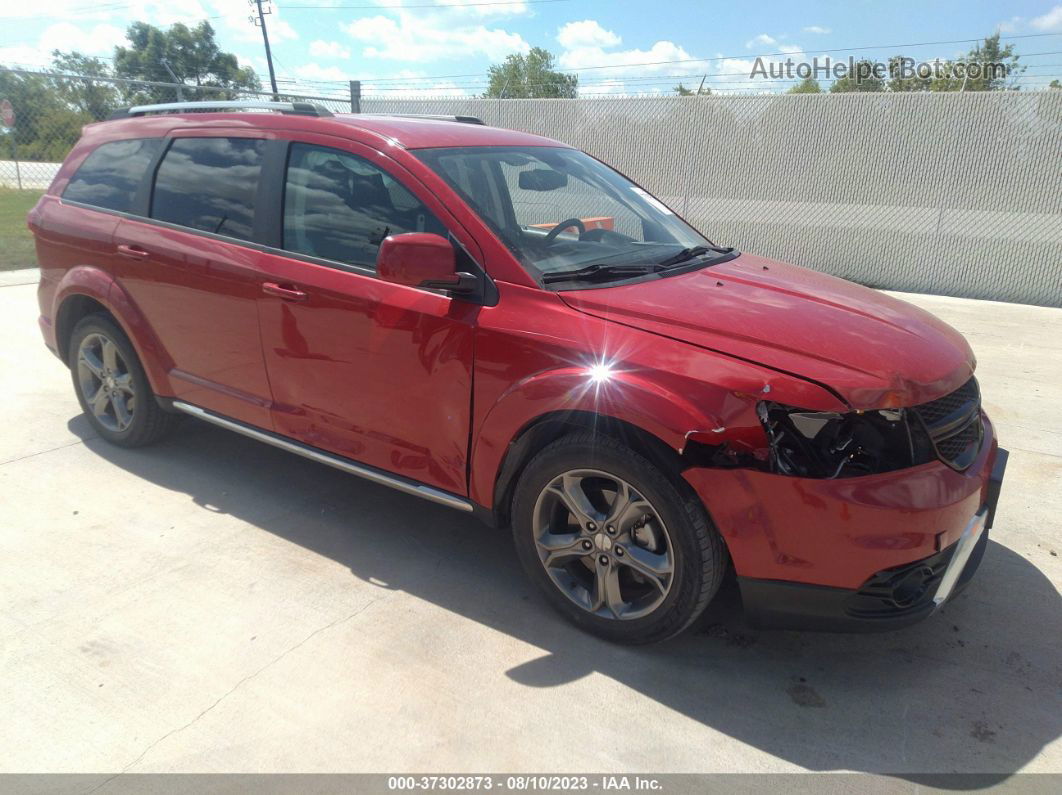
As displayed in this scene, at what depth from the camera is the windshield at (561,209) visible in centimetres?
323

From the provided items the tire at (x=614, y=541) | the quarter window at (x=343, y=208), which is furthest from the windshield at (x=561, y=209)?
the tire at (x=614, y=541)

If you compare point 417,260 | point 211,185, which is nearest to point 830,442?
point 417,260

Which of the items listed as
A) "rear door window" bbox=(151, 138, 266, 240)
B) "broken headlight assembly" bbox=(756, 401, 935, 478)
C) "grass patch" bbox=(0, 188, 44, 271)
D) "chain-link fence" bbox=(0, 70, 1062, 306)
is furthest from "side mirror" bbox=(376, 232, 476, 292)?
"chain-link fence" bbox=(0, 70, 1062, 306)

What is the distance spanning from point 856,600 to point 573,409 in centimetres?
109

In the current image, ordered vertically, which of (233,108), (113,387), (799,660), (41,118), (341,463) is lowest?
(799,660)

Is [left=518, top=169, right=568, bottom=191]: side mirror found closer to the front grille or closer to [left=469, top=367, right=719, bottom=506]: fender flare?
[left=469, top=367, right=719, bottom=506]: fender flare

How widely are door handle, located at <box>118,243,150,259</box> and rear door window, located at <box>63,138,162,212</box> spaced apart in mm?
219

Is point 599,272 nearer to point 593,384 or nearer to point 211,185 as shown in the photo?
point 593,384

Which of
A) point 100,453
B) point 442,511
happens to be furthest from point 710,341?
point 100,453

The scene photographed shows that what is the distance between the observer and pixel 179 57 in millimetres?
56500

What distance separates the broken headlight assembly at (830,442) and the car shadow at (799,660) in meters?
0.85

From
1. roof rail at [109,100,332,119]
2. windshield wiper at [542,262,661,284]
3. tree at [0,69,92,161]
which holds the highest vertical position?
tree at [0,69,92,161]

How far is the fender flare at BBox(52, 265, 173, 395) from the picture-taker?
4.22m

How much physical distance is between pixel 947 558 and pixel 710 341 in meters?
1.05
